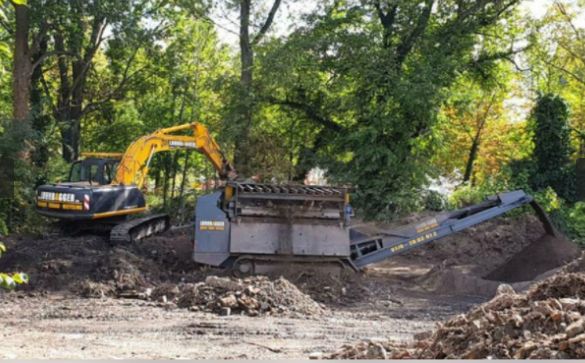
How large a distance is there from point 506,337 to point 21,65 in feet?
60.2

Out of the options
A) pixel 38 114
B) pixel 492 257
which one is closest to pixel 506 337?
pixel 492 257

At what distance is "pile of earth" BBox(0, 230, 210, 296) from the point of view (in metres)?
11.3

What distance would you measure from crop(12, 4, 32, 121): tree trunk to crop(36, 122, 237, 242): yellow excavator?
16.0ft

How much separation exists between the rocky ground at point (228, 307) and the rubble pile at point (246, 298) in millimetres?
17

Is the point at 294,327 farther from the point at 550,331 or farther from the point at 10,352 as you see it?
the point at 550,331

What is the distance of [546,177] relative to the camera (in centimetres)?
2117

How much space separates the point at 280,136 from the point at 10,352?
1766cm

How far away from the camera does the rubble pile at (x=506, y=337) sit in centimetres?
485

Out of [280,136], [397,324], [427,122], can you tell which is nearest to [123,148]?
[280,136]

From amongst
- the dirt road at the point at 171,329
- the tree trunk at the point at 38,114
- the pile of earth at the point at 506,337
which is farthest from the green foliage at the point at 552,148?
the pile of earth at the point at 506,337

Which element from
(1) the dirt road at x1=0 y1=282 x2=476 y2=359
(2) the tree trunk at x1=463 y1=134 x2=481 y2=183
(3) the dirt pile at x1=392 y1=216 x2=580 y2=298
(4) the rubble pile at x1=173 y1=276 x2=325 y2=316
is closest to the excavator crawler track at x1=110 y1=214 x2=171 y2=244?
(1) the dirt road at x1=0 y1=282 x2=476 y2=359

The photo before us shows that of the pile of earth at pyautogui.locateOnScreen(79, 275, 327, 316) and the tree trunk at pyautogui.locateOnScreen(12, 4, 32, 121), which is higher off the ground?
the tree trunk at pyautogui.locateOnScreen(12, 4, 32, 121)

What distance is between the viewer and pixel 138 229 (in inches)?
586

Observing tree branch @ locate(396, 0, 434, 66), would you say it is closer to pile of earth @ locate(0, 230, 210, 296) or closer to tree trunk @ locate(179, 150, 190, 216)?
tree trunk @ locate(179, 150, 190, 216)
